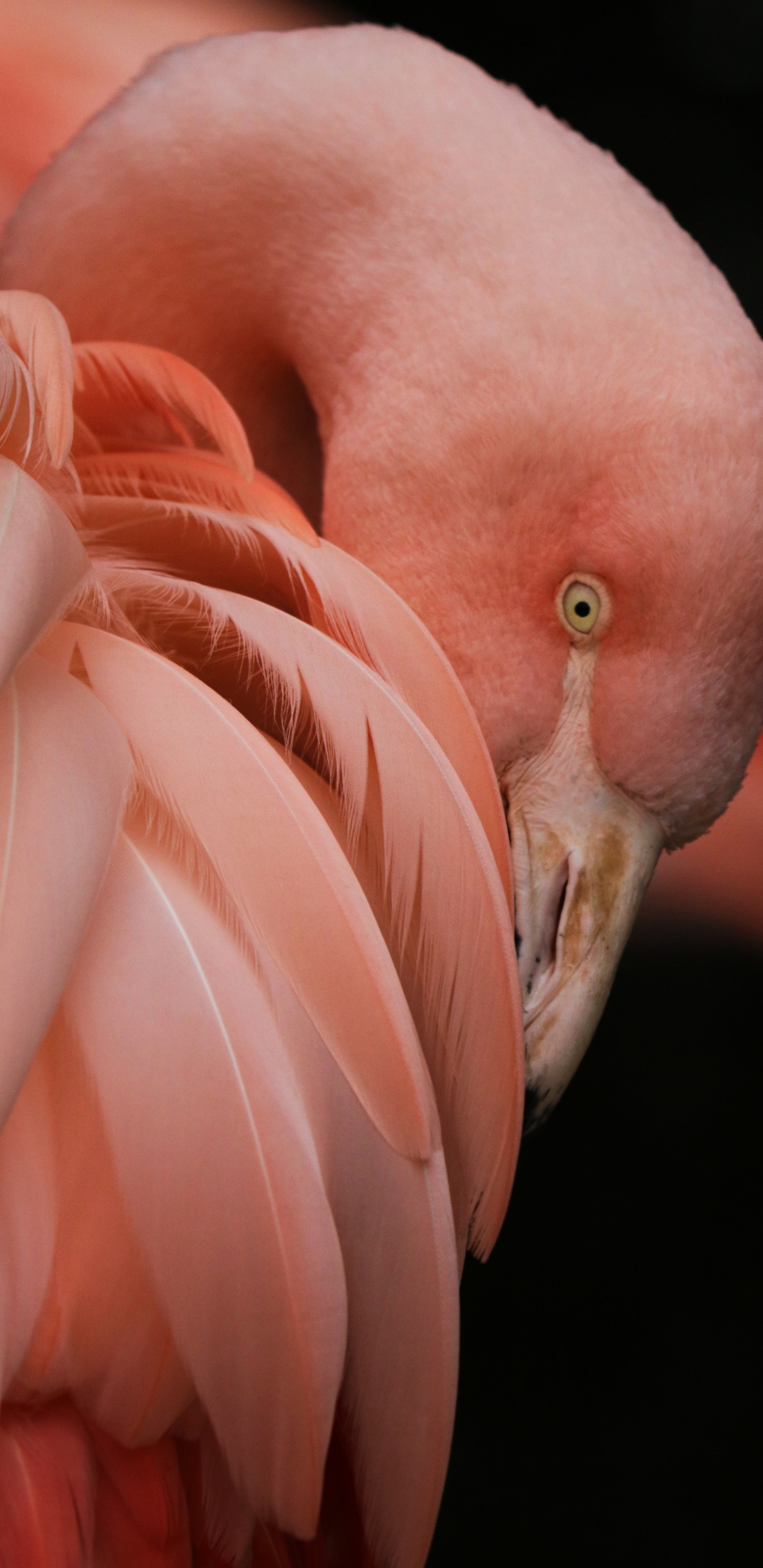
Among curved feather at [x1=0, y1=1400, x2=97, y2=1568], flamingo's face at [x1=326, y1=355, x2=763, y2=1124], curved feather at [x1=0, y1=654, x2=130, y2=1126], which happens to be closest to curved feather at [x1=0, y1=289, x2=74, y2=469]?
curved feather at [x1=0, y1=654, x2=130, y2=1126]

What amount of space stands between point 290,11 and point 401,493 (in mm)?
466

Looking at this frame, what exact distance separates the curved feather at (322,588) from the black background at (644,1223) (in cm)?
22

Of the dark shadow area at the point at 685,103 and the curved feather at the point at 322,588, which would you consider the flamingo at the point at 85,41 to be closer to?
the dark shadow area at the point at 685,103

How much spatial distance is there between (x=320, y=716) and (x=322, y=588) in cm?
7

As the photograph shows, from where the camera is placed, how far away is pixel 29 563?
0.46 meters

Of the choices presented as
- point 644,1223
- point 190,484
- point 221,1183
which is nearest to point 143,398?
point 190,484

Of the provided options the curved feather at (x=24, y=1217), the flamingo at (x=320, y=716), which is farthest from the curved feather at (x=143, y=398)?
the curved feather at (x=24, y=1217)

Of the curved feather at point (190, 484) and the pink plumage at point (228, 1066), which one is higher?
the curved feather at point (190, 484)

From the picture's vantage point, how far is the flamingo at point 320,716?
42cm

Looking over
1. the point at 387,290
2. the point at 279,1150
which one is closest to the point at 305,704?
the point at 279,1150

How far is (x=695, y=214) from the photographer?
0.79 meters

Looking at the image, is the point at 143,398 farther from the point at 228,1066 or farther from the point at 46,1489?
the point at 46,1489

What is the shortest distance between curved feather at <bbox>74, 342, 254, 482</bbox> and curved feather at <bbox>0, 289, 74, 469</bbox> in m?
0.06

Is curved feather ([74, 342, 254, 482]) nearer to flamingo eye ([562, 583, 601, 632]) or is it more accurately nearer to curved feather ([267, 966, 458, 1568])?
flamingo eye ([562, 583, 601, 632])
